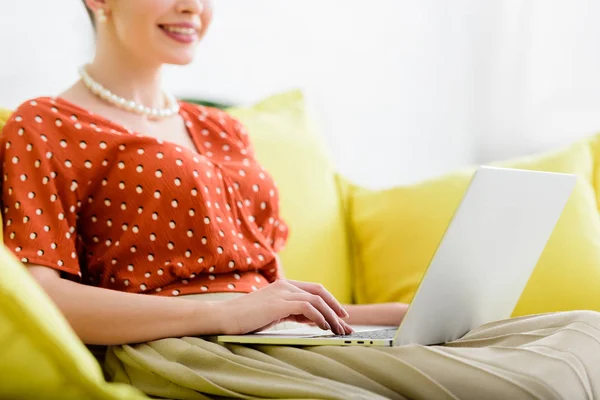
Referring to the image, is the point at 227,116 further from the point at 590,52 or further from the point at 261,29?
the point at 590,52

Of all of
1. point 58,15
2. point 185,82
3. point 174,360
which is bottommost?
point 174,360

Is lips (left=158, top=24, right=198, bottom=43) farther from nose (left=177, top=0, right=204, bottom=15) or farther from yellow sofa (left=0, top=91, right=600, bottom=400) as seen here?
yellow sofa (left=0, top=91, right=600, bottom=400)

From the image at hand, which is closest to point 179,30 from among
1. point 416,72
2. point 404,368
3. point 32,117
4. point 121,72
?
point 121,72

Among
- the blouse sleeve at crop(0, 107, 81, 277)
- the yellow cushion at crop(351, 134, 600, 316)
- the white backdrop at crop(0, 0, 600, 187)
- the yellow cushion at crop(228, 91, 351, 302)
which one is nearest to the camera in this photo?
the blouse sleeve at crop(0, 107, 81, 277)

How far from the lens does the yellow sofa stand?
147cm

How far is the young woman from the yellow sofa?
19cm

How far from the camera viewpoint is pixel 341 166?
2299mm

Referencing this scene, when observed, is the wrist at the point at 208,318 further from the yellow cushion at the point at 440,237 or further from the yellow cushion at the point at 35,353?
the yellow cushion at the point at 440,237

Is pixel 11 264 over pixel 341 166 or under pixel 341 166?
over

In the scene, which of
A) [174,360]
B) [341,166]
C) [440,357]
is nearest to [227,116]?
[174,360]

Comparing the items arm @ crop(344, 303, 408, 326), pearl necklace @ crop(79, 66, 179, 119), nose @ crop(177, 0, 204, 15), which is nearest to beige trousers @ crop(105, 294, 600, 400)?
arm @ crop(344, 303, 408, 326)

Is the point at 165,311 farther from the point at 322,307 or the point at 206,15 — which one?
the point at 206,15

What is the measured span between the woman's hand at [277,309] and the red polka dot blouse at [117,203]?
0.15 metres

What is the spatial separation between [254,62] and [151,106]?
0.80 metres
